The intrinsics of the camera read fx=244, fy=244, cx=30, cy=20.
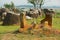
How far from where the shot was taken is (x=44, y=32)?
44.9 ft

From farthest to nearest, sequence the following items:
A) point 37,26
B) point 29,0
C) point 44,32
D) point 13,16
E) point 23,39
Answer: point 29,0, point 13,16, point 37,26, point 44,32, point 23,39

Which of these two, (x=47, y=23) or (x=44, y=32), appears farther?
(x=47, y=23)

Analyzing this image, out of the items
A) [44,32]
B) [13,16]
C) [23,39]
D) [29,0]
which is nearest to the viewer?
[23,39]

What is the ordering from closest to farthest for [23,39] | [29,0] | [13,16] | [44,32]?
[23,39] < [44,32] < [13,16] < [29,0]

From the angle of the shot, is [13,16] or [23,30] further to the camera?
[13,16]

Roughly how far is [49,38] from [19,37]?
5.20 feet

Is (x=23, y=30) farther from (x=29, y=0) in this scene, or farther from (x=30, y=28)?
(x=29, y=0)

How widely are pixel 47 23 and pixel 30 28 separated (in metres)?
1.26

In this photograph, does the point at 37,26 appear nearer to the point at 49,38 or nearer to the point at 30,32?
the point at 30,32

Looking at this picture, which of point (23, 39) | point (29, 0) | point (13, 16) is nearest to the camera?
point (23, 39)

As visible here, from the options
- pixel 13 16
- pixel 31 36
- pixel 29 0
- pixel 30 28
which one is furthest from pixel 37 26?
pixel 29 0

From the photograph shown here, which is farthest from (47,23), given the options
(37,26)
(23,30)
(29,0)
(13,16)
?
(29,0)

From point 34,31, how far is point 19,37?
1.35 metres

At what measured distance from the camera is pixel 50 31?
13859mm
